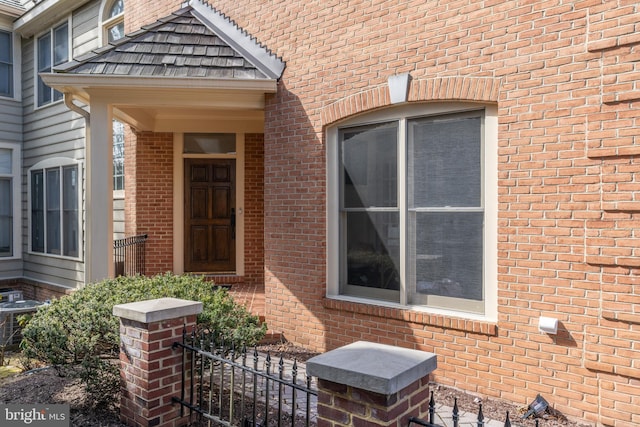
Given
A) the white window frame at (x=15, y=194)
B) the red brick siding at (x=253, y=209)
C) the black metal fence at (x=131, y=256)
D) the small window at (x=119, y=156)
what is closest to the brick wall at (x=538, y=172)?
the red brick siding at (x=253, y=209)

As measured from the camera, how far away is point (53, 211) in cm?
1146

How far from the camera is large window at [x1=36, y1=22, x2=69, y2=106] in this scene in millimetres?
11250

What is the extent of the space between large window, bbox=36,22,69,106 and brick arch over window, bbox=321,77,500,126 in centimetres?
808

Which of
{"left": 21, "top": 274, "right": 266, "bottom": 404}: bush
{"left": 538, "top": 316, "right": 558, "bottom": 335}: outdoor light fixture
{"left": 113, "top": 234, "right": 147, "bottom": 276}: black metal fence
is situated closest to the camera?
{"left": 21, "top": 274, "right": 266, "bottom": 404}: bush

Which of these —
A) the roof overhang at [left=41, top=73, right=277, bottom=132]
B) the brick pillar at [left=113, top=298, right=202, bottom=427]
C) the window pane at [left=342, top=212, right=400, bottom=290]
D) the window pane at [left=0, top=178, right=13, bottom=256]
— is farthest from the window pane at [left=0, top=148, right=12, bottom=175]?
the brick pillar at [left=113, top=298, right=202, bottom=427]

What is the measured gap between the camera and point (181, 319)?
401 cm

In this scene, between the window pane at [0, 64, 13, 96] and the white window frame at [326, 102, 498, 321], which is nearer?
the white window frame at [326, 102, 498, 321]

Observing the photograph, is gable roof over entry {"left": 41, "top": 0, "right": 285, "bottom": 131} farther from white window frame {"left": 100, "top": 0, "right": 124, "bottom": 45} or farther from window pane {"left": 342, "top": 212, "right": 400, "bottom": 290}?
white window frame {"left": 100, "top": 0, "right": 124, "bottom": 45}

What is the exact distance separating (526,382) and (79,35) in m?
11.1

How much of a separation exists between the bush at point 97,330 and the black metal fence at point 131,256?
4.14 metres

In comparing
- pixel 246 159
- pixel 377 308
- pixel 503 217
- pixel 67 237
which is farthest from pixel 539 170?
pixel 67 237

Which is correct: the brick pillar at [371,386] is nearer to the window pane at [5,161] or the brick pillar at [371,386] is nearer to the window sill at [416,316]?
the window sill at [416,316]

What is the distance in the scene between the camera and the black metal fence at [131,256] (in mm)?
9039
